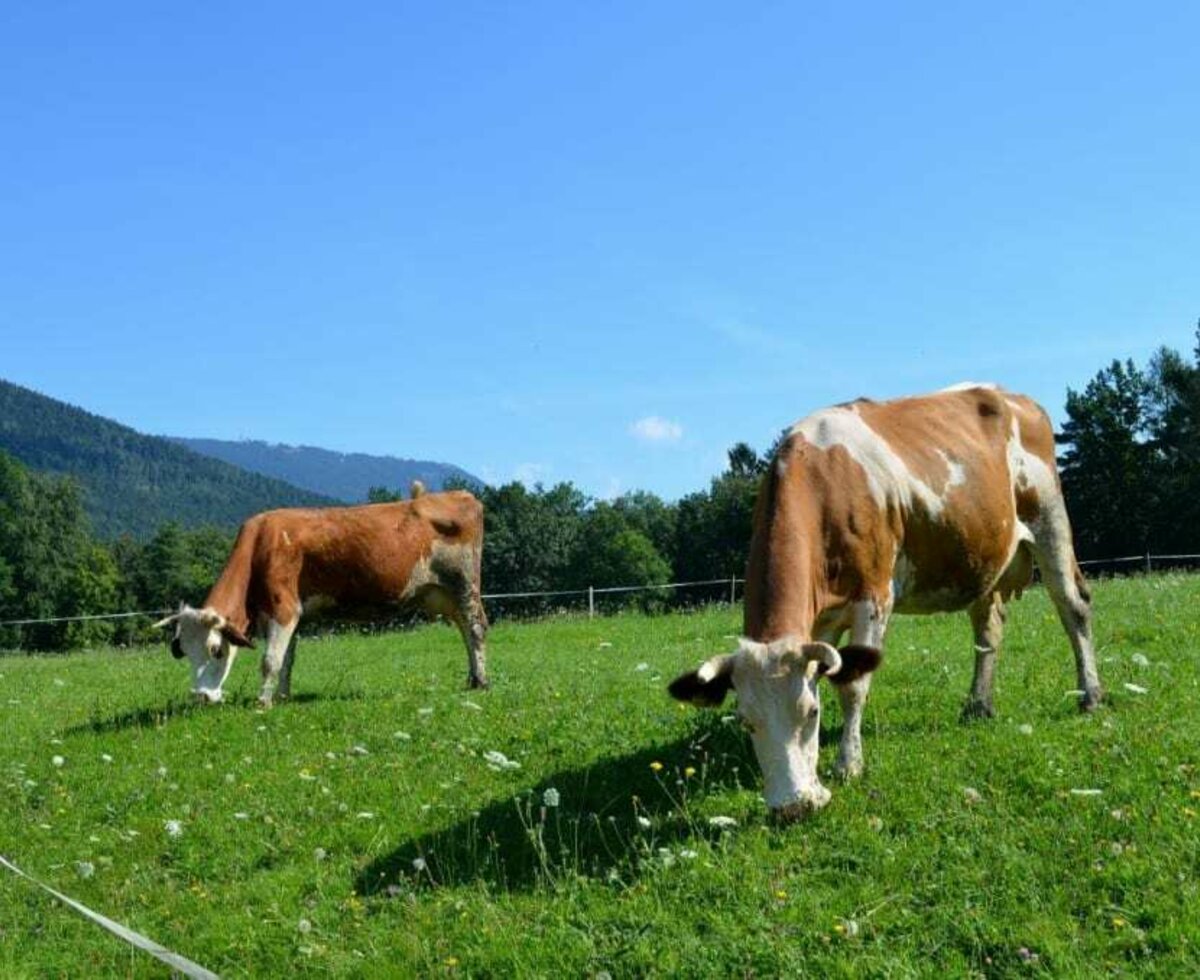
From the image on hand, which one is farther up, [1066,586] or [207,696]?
[1066,586]

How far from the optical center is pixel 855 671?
7.78 m

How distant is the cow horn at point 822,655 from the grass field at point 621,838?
A: 1.02 m

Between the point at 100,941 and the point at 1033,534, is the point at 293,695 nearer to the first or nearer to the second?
the point at 100,941

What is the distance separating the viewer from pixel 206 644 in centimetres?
1517

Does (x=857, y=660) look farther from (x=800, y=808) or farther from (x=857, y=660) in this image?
(x=800, y=808)

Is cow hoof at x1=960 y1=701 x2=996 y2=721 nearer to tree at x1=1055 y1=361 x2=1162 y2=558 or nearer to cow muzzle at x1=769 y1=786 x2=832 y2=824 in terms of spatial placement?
cow muzzle at x1=769 y1=786 x2=832 y2=824

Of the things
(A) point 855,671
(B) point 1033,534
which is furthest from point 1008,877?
(B) point 1033,534

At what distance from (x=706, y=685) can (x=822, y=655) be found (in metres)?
0.76

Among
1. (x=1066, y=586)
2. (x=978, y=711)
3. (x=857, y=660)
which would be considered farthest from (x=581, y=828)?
(x=1066, y=586)

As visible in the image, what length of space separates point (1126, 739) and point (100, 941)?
23.6ft

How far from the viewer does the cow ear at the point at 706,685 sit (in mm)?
7316

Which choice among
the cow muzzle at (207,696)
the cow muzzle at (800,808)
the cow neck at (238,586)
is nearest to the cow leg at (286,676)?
the cow neck at (238,586)

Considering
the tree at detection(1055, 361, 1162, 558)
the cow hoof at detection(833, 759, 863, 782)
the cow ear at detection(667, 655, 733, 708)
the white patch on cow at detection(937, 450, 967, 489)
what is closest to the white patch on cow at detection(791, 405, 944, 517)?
the white patch on cow at detection(937, 450, 967, 489)

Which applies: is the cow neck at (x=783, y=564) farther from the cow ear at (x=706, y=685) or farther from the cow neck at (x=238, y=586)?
the cow neck at (x=238, y=586)
